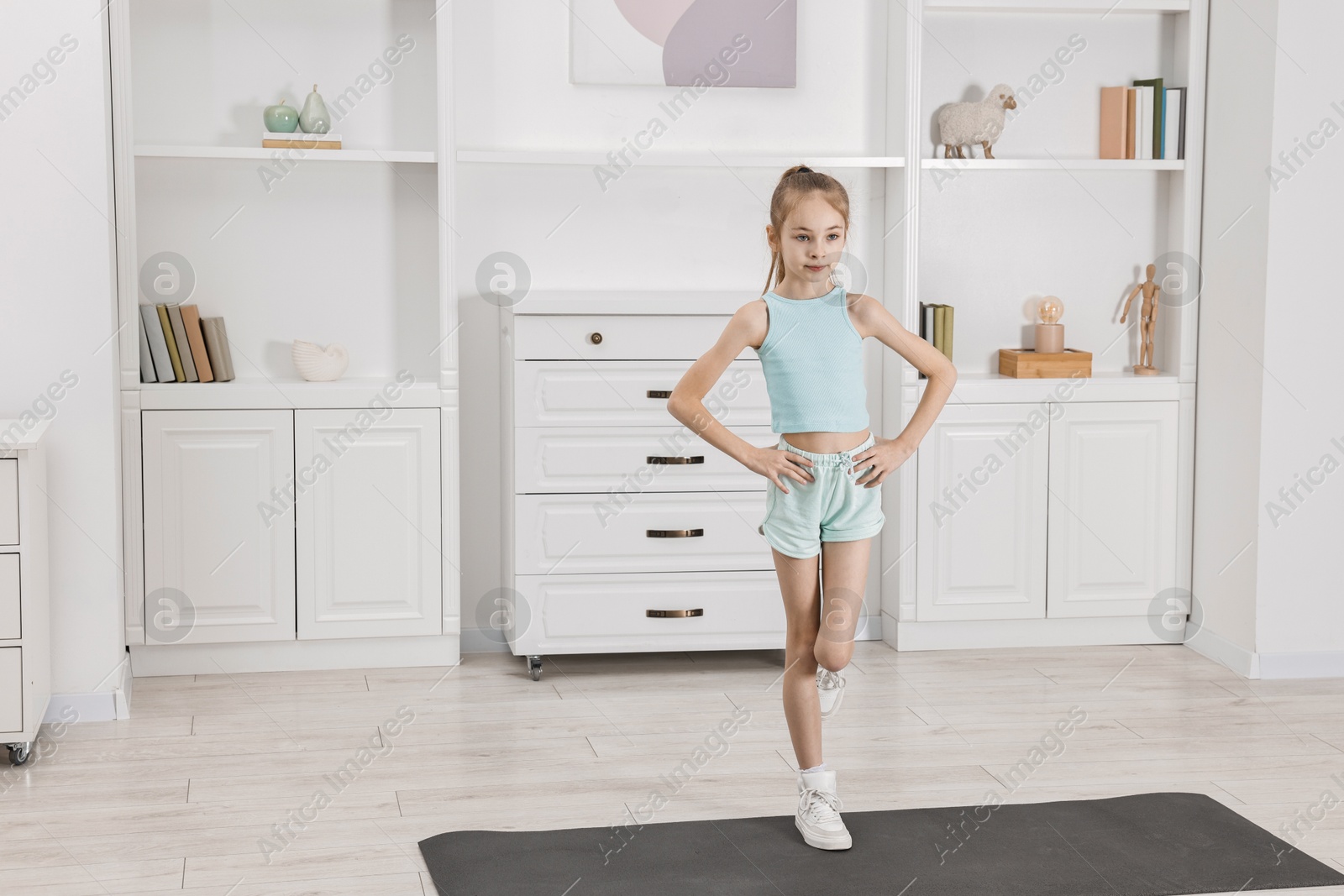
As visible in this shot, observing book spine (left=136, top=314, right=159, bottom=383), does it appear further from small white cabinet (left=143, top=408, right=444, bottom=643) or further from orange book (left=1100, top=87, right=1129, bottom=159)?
orange book (left=1100, top=87, right=1129, bottom=159)

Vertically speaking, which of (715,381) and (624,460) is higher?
(715,381)

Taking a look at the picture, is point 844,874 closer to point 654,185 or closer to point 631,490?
point 631,490

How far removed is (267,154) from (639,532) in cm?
138

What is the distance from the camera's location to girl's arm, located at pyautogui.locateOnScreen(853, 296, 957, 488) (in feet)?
7.72

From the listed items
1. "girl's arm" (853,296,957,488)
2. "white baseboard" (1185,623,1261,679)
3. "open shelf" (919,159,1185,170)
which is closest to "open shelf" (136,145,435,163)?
"open shelf" (919,159,1185,170)

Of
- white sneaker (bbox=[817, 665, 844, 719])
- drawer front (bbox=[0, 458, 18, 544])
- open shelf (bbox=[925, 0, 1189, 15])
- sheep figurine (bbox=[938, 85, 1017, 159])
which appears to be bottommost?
white sneaker (bbox=[817, 665, 844, 719])

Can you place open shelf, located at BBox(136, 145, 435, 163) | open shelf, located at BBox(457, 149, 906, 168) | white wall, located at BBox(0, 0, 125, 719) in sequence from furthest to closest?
open shelf, located at BBox(457, 149, 906, 168), open shelf, located at BBox(136, 145, 435, 163), white wall, located at BBox(0, 0, 125, 719)

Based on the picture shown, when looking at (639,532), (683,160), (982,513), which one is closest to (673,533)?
(639,532)

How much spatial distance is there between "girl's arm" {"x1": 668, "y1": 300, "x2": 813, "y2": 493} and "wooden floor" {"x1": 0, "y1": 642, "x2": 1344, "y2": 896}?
73 centimetres

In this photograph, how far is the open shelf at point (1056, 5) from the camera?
3.70 meters

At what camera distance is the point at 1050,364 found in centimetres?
384

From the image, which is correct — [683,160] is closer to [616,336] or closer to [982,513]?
[616,336]

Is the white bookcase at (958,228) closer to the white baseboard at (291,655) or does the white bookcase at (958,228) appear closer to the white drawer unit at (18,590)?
the white baseboard at (291,655)

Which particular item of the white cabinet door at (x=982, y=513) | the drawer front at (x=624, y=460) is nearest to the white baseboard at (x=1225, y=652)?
the white cabinet door at (x=982, y=513)
